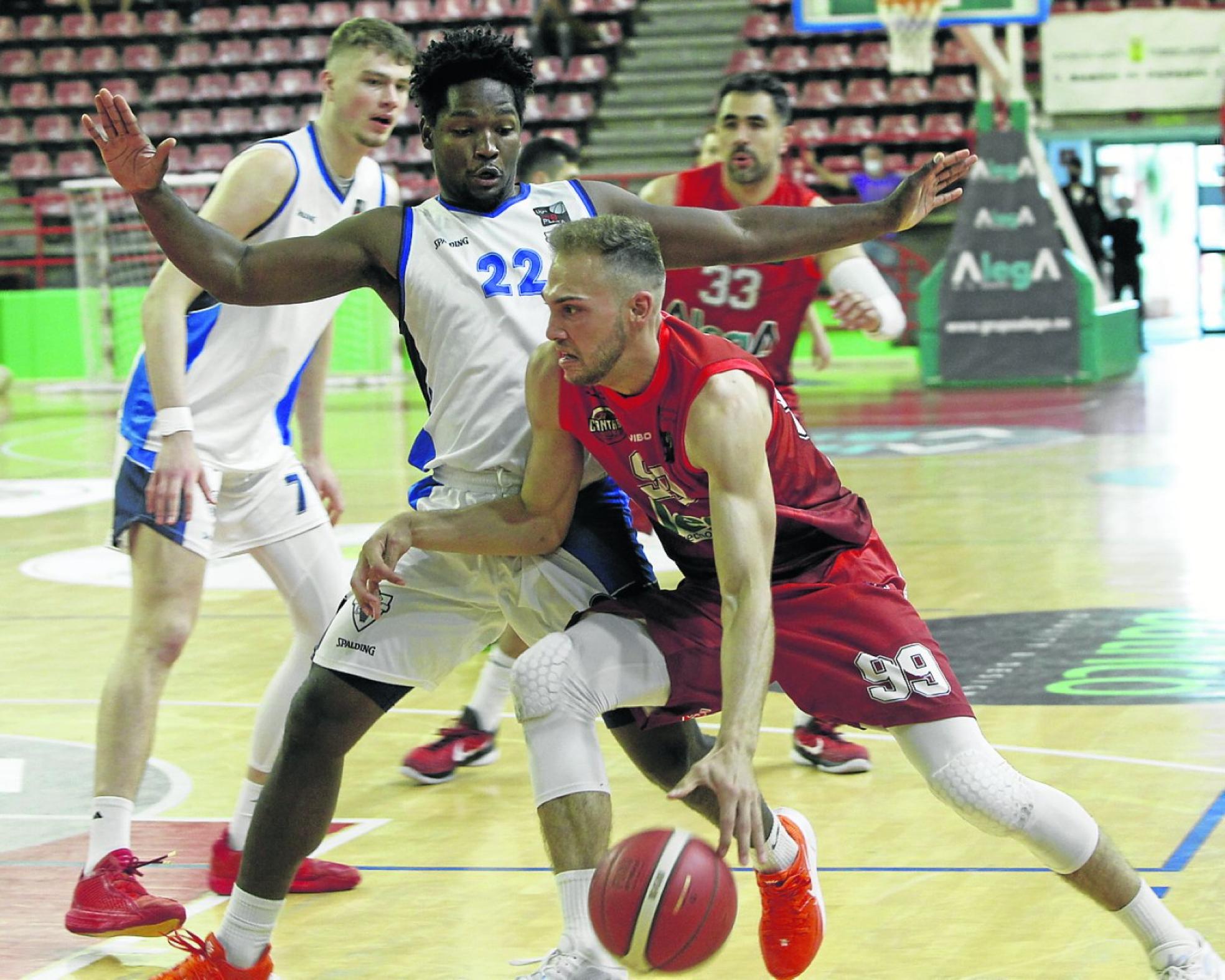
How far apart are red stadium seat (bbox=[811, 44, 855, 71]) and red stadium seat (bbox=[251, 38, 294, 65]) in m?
7.22

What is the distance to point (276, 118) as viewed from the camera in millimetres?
23719

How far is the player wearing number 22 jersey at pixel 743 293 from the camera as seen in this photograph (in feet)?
18.6

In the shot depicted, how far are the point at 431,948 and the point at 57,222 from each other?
827 inches

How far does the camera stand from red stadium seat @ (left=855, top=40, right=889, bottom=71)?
22.7 meters

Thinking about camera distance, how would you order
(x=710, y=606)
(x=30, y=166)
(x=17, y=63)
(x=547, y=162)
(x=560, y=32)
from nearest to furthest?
(x=710, y=606) → (x=547, y=162) → (x=560, y=32) → (x=30, y=166) → (x=17, y=63)

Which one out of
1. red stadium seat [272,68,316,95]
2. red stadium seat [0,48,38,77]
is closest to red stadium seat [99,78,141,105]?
red stadium seat [0,48,38,77]

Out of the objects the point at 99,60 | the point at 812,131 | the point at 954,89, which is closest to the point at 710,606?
the point at 812,131

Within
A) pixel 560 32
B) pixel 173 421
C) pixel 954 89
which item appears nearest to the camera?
pixel 173 421

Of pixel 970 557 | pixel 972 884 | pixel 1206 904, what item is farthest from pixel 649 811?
pixel 970 557

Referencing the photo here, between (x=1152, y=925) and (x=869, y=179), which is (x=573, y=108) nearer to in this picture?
(x=869, y=179)

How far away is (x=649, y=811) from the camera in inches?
180

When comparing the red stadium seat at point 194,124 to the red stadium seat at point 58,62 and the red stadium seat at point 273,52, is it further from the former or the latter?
the red stadium seat at point 58,62

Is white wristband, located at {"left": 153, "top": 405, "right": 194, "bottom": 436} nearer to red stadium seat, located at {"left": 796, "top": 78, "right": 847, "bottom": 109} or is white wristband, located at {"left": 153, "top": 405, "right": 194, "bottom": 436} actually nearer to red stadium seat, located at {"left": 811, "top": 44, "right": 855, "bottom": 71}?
red stadium seat, located at {"left": 796, "top": 78, "right": 847, "bottom": 109}

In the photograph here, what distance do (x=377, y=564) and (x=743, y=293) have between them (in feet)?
8.66
